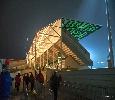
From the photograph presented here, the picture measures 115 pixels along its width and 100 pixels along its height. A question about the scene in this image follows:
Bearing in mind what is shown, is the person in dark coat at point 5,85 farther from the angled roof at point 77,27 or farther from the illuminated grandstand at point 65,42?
the angled roof at point 77,27

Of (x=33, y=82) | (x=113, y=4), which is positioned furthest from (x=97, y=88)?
(x=113, y=4)

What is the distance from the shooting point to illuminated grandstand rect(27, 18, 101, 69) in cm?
3345

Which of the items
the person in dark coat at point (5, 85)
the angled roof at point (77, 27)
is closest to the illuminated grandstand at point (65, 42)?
the angled roof at point (77, 27)

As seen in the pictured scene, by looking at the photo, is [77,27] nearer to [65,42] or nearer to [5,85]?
[65,42]

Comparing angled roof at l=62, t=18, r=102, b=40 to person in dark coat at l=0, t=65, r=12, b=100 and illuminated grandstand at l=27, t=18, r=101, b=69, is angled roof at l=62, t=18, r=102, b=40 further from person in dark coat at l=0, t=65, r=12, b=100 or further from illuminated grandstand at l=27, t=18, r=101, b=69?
person in dark coat at l=0, t=65, r=12, b=100

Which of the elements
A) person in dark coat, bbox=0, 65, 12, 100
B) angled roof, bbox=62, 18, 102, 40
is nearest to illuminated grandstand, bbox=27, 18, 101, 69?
→ angled roof, bbox=62, 18, 102, 40

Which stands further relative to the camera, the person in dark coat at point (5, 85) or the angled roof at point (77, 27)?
the angled roof at point (77, 27)

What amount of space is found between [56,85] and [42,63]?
28192mm

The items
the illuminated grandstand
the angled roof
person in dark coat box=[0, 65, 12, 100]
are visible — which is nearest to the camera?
person in dark coat box=[0, 65, 12, 100]

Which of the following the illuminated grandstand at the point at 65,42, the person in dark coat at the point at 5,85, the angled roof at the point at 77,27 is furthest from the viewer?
the illuminated grandstand at the point at 65,42

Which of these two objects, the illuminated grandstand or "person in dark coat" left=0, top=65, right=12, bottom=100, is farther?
the illuminated grandstand

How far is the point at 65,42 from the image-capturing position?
113 ft

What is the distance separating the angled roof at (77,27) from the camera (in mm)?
32188

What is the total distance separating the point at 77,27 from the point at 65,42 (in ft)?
8.07
